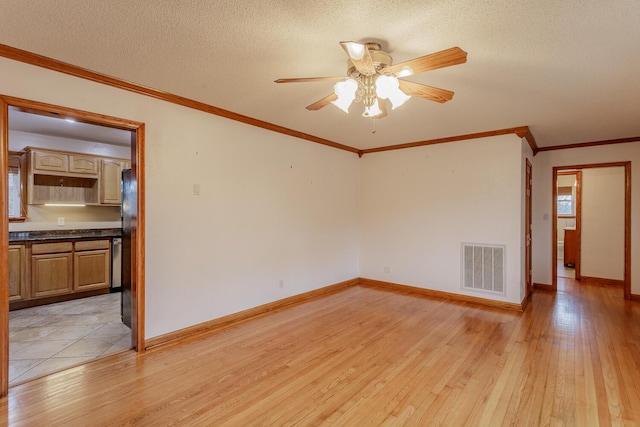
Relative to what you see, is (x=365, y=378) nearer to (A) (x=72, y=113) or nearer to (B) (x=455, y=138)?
(A) (x=72, y=113)

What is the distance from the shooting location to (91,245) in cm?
464

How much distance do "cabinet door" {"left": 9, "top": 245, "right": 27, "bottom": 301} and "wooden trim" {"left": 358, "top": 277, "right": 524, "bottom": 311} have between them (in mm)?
4767

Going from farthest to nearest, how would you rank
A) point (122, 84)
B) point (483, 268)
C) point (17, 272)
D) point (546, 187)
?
point (546, 187) < point (483, 268) < point (17, 272) < point (122, 84)

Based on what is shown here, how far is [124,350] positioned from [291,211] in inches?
93.9

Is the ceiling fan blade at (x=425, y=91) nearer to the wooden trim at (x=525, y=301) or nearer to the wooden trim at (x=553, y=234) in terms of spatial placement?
the wooden trim at (x=525, y=301)

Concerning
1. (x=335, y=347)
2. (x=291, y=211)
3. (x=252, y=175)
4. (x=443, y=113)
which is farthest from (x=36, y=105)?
(x=443, y=113)

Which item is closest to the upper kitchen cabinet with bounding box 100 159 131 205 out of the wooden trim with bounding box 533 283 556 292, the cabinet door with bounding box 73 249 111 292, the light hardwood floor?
the cabinet door with bounding box 73 249 111 292

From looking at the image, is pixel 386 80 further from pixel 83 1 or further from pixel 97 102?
pixel 97 102

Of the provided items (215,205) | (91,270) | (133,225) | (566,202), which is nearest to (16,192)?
(91,270)

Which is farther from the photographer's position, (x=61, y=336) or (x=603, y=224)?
(x=603, y=224)

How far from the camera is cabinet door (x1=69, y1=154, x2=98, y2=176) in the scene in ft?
16.0

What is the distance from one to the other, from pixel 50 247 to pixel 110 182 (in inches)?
54.7

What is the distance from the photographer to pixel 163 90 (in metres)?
2.87

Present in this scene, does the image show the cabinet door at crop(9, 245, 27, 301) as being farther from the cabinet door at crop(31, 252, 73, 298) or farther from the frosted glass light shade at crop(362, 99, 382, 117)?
the frosted glass light shade at crop(362, 99, 382, 117)
